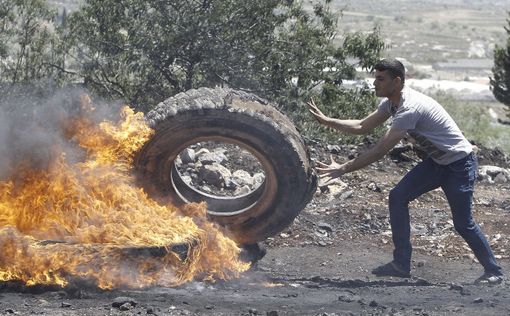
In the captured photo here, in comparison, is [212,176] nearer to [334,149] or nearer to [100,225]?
[100,225]

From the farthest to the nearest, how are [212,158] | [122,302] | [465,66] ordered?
[465,66] → [212,158] → [122,302]

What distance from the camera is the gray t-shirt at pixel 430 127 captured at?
7.12 meters

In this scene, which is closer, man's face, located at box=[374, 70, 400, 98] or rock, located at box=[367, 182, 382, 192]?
man's face, located at box=[374, 70, 400, 98]

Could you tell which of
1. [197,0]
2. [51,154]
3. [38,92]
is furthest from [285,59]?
[51,154]

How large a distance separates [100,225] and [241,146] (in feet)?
4.75

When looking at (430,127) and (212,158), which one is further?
(212,158)

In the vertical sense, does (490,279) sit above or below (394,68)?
below

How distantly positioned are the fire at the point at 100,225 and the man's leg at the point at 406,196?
1412mm

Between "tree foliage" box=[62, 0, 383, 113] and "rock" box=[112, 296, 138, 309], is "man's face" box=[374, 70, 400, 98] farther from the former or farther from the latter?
"tree foliage" box=[62, 0, 383, 113]

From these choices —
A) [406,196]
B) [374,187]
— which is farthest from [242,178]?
[406,196]

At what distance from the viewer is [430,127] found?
7.25 metres

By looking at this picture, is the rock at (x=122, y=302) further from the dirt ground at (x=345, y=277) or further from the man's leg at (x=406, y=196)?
the man's leg at (x=406, y=196)

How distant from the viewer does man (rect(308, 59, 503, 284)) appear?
7168mm

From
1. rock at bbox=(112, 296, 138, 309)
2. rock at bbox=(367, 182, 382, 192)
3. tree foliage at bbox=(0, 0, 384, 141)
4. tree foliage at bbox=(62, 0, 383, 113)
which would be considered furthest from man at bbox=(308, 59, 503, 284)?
tree foliage at bbox=(62, 0, 383, 113)
